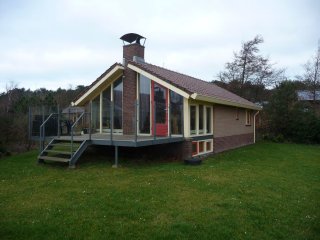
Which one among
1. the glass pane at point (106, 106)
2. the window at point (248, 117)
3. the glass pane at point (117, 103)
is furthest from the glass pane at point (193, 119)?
the window at point (248, 117)

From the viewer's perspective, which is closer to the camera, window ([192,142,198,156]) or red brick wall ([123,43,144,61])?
window ([192,142,198,156])

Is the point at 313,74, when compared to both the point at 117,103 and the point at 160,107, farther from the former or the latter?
the point at 117,103

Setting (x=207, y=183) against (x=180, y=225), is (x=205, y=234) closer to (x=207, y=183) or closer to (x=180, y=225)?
(x=180, y=225)

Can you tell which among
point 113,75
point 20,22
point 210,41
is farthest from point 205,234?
point 210,41

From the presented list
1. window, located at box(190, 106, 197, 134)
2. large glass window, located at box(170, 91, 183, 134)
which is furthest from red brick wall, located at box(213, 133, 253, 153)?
large glass window, located at box(170, 91, 183, 134)

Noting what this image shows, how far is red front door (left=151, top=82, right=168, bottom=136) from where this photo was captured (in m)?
11.9

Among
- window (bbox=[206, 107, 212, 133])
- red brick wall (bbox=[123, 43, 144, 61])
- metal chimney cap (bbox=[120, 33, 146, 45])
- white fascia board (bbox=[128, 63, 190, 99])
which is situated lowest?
window (bbox=[206, 107, 212, 133])

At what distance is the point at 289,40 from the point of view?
17953 millimetres

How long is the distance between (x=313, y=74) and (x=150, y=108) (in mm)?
22369

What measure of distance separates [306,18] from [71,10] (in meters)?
10.6

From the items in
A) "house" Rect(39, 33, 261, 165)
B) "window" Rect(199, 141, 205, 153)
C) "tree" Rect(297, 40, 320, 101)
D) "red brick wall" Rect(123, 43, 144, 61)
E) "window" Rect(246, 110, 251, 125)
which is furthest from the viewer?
"tree" Rect(297, 40, 320, 101)

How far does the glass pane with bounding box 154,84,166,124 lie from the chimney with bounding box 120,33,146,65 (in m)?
2.32

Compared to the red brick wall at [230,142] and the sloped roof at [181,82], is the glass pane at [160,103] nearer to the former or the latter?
the sloped roof at [181,82]

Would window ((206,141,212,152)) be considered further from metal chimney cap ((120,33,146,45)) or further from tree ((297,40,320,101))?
tree ((297,40,320,101))
